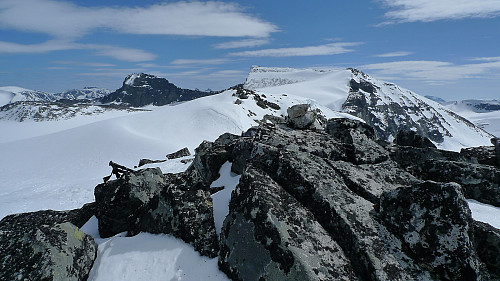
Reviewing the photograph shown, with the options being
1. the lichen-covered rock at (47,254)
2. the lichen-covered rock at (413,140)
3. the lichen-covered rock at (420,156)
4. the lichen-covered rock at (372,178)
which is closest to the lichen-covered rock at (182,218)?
the lichen-covered rock at (47,254)

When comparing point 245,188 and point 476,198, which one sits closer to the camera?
point 245,188

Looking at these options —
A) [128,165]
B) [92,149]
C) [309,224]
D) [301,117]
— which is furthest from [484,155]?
[92,149]

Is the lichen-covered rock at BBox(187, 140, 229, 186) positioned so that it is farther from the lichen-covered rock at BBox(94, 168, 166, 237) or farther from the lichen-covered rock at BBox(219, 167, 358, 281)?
the lichen-covered rock at BBox(219, 167, 358, 281)

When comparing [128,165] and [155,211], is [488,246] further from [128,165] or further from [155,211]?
[128,165]

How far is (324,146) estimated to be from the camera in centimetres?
1505

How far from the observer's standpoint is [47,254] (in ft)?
31.5

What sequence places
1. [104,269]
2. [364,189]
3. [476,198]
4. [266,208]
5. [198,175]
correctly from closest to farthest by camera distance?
1. [266,208]
2. [104,269]
3. [364,189]
4. [476,198]
5. [198,175]

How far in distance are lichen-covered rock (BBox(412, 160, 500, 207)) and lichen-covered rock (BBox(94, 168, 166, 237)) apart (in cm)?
1504

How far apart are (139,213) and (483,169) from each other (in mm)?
18563

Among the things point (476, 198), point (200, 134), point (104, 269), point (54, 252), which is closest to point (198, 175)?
point (104, 269)

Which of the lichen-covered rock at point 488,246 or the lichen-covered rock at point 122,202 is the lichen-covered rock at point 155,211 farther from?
the lichen-covered rock at point 488,246

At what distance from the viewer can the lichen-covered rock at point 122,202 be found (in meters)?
13.4

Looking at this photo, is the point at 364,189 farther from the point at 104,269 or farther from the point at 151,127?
the point at 151,127

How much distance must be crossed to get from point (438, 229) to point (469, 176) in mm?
8781
